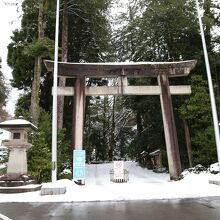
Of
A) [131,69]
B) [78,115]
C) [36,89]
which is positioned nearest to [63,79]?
[36,89]

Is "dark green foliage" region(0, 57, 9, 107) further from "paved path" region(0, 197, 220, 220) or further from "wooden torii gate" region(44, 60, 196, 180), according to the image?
"paved path" region(0, 197, 220, 220)

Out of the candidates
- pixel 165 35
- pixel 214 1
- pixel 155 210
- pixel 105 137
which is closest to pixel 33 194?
pixel 155 210

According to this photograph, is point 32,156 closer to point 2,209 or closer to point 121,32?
point 2,209

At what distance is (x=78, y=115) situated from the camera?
1534cm

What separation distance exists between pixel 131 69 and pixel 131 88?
1124mm

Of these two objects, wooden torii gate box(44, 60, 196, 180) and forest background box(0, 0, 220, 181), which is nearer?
wooden torii gate box(44, 60, 196, 180)

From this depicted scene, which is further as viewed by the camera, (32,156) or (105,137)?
(105,137)

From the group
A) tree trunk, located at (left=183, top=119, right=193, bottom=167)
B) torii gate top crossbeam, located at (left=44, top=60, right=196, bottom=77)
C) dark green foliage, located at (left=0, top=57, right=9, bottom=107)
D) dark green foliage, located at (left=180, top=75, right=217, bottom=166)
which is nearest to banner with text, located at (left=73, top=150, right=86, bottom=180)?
torii gate top crossbeam, located at (left=44, top=60, right=196, bottom=77)

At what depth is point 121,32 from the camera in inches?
1041

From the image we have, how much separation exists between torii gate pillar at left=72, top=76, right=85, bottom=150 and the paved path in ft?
20.0

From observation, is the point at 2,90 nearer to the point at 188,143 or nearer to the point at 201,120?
the point at 188,143

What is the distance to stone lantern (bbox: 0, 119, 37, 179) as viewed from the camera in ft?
42.0

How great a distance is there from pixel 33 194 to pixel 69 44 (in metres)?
15.2

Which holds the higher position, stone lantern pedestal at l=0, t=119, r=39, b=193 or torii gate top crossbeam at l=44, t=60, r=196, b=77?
torii gate top crossbeam at l=44, t=60, r=196, b=77
